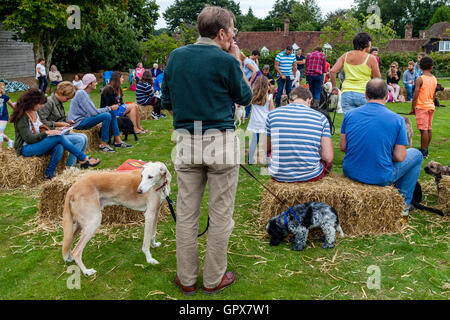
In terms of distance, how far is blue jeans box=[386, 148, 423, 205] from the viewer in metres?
4.93

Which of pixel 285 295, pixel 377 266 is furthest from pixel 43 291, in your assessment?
pixel 377 266

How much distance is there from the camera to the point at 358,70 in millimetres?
6703

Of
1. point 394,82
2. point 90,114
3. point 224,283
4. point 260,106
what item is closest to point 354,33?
point 394,82

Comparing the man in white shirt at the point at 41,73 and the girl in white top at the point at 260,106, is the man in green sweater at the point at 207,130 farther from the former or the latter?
the man in white shirt at the point at 41,73

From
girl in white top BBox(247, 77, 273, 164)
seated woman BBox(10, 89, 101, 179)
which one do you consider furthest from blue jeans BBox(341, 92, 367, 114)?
seated woman BBox(10, 89, 101, 179)

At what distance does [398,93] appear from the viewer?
17516mm

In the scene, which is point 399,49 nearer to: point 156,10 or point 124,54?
point 156,10

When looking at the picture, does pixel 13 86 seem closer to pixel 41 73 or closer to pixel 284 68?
pixel 41 73

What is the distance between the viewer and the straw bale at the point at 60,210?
512 cm

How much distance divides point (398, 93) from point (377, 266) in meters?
15.6

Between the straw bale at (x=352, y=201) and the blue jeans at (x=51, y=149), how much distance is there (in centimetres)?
402

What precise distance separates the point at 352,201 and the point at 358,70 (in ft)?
10.2

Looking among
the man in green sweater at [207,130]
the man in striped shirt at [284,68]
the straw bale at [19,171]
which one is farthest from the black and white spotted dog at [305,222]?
the man in striped shirt at [284,68]

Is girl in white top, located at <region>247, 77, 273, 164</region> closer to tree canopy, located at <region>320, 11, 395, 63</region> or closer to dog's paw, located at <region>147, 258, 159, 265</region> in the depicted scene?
dog's paw, located at <region>147, 258, 159, 265</region>
